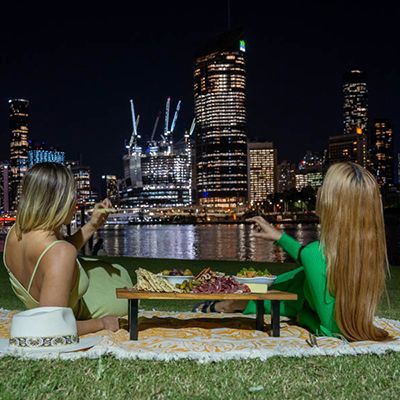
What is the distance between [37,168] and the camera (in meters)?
5.10

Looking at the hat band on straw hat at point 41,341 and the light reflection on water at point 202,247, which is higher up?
the hat band on straw hat at point 41,341

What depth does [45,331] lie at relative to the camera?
184 inches

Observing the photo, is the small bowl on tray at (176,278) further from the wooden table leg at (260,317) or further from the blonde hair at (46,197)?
the blonde hair at (46,197)

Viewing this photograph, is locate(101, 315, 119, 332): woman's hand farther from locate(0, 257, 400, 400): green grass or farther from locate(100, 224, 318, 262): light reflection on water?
locate(100, 224, 318, 262): light reflection on water

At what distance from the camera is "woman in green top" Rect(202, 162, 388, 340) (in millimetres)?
5445

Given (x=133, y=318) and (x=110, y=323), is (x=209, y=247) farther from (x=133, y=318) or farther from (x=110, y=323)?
(x=133, y=318)

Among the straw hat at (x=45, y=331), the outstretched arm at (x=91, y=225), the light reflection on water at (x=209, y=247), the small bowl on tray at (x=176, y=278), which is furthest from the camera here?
the light reflection on water at (x=209, y=247)

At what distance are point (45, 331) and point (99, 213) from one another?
1589 mm

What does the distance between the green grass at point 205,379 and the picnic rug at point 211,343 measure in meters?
0.12

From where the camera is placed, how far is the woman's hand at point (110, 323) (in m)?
5.91

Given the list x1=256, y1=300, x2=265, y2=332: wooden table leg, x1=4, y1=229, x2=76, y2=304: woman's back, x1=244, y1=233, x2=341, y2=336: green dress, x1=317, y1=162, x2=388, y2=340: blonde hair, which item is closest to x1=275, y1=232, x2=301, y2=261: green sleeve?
x1=244, y1=233, x2=341, y2=336: green dress

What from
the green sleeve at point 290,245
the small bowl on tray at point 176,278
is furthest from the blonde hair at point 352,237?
the small bowl on tray at point 176,278

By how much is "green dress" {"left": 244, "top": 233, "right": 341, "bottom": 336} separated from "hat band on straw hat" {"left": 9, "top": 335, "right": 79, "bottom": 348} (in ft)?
6.86

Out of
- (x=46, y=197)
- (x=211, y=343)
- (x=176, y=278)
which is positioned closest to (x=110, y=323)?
(x=176, y=278)
